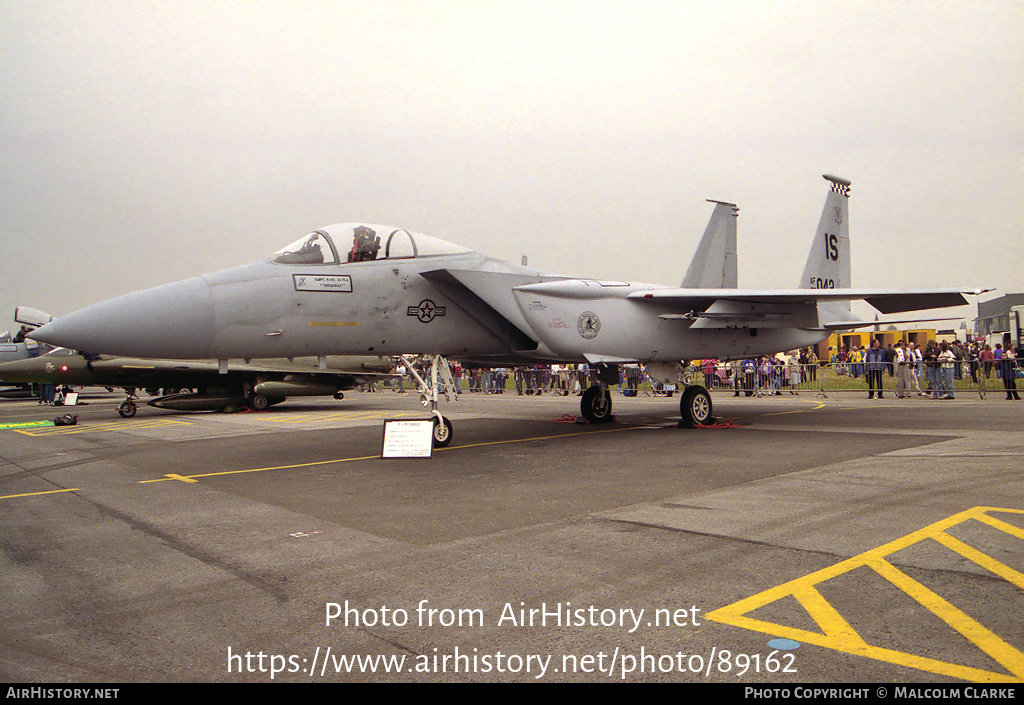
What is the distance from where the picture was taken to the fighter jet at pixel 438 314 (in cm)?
746

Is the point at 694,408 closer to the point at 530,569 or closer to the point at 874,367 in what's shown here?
the point at 530,569

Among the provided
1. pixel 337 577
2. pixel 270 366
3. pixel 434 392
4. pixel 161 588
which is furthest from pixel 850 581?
pixel 270 366

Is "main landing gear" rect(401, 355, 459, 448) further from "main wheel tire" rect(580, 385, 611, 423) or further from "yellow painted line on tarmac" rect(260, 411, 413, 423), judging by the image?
"yellow painted line on tarmac" rect(260, 411, 413, 423)

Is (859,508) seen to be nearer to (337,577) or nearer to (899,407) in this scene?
(337,577)

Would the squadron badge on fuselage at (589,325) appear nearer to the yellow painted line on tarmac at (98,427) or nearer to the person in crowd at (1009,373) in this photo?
the yellow painted line on tarmac at (98,427)

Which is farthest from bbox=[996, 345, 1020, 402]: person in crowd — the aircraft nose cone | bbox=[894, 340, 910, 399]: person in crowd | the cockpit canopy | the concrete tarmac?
the aircraft nose cone

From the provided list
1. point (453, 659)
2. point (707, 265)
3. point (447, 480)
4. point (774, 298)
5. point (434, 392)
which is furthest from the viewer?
point (707, 265)

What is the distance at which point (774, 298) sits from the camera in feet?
37.4

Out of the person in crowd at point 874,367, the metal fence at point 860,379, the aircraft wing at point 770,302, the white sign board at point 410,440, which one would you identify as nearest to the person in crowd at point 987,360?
the metal fence at point 860,379

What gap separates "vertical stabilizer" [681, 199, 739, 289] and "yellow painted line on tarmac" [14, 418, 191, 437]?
11995 mm

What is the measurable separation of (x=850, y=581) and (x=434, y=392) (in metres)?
6.87

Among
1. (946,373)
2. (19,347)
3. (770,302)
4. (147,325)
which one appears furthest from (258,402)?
(946,373)

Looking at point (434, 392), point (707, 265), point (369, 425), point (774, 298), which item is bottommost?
point (369, 425)

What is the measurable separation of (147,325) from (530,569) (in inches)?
215
